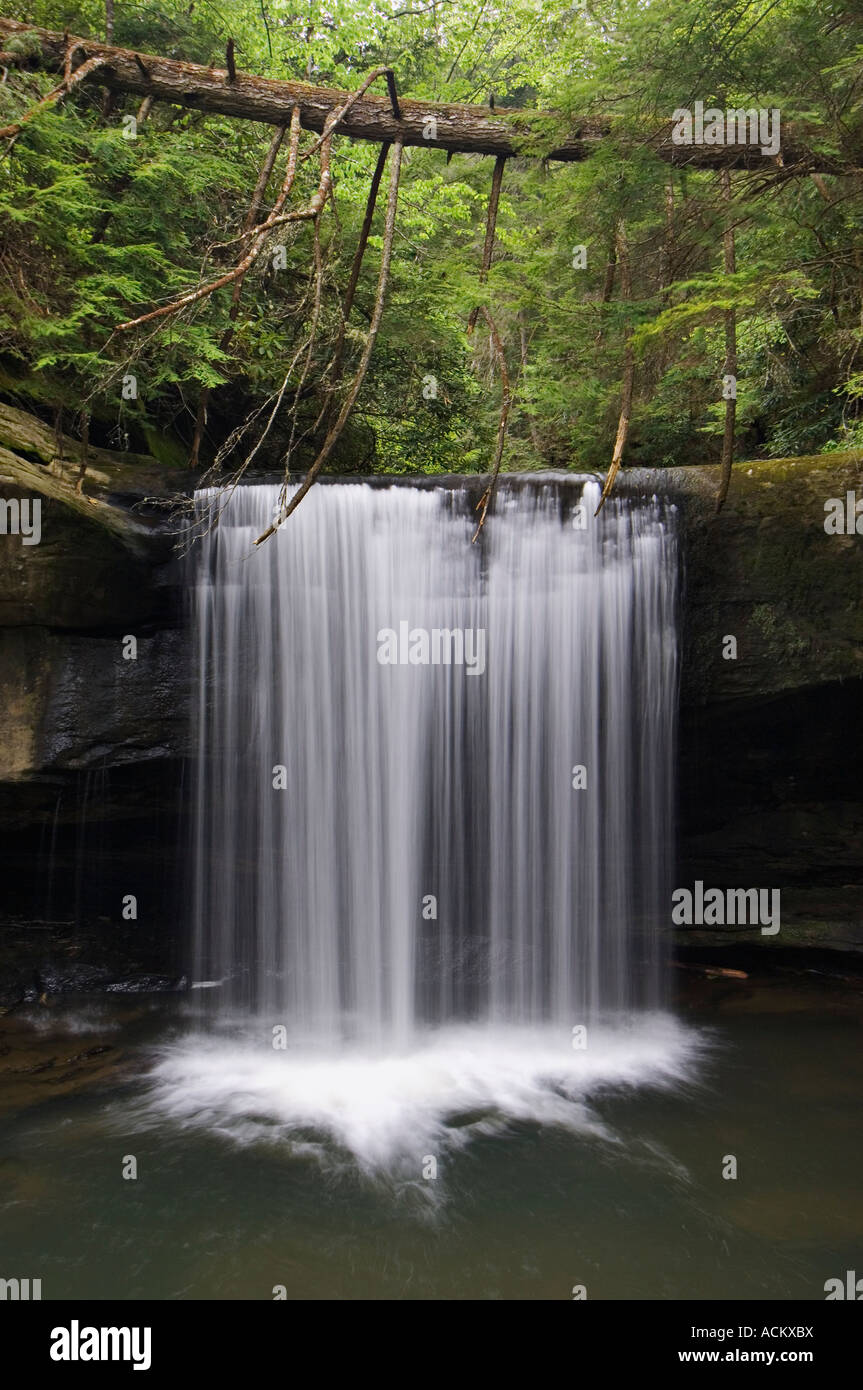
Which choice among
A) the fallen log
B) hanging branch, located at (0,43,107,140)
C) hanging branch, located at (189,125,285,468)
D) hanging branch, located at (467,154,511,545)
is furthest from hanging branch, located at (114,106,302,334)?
hanging branch, located at (467,154,511,545)

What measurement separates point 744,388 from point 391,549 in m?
5.52

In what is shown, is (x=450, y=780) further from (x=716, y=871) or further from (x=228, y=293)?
(x=228, y=293)

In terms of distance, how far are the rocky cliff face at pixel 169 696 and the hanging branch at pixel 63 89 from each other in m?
2.10

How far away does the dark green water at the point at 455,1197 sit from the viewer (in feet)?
14.0

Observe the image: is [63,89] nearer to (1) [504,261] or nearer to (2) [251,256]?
(2) [251,256]

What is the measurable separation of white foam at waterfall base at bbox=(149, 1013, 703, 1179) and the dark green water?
0.19 ft

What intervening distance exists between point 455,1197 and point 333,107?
852 cm

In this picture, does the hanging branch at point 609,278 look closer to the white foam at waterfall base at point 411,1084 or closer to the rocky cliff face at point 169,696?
the rocky cliff face at point 169,696

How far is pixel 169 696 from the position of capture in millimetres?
6957

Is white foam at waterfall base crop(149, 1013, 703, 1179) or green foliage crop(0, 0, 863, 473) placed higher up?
green foliage crop(0, 0, 863, 473)

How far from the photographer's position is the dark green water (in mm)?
4277

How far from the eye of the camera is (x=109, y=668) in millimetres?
6770

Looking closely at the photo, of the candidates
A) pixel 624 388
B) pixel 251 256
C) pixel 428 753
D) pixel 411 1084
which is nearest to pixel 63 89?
pixel 251 256

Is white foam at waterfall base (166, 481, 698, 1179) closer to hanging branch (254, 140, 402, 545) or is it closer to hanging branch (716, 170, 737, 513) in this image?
hanging branch (716, 170, 737, 513)
